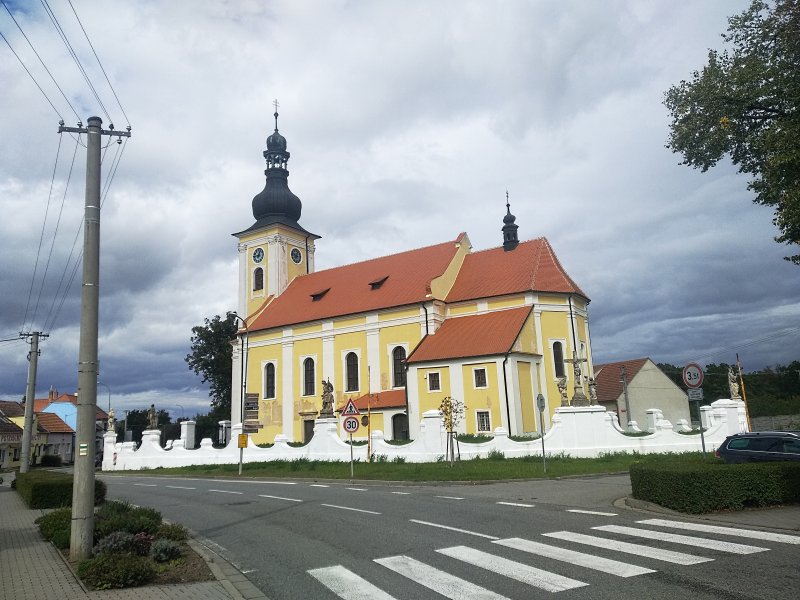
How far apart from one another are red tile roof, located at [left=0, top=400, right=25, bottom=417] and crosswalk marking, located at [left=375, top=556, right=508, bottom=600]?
89.4 meters

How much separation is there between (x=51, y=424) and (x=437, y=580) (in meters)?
86.9

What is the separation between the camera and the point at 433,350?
37.8 metres

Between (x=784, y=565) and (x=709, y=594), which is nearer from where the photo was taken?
(x=709, y=594)

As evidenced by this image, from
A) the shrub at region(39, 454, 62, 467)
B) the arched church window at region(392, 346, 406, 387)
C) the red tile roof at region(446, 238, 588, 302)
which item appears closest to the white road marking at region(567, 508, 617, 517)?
the red tile roof at region(446, 238, 588, 302)

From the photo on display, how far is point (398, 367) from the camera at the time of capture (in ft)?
138

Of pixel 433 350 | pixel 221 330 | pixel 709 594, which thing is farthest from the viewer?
pixel 221 330

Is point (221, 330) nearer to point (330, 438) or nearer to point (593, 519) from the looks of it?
point (330, 438)

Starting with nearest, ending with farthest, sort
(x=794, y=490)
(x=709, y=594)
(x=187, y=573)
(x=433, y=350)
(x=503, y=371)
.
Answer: (x=709, y=594)
(x=187, y=573)
(x=794, y=490)
(x=503, y=371)
(x=433, y=350)

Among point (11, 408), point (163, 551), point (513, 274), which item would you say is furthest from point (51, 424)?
point (163, 551)

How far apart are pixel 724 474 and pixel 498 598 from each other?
291 inches

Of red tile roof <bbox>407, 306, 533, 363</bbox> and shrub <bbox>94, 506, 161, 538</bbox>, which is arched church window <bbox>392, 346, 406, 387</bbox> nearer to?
red tile roof <bbox>407, 306, 533, 363</bbox>

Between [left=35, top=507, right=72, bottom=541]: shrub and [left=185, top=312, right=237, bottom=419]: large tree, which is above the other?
[left=185, top=312, right=237, bottom=419]: large tree

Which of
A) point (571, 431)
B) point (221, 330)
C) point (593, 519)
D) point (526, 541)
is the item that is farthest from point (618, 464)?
point (221, 330)

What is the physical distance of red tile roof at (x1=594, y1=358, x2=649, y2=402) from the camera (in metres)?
49.5
